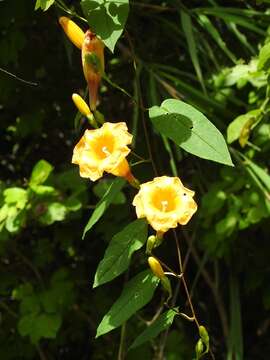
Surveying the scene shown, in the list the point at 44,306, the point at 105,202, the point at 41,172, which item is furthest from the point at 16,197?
the point at 105,202

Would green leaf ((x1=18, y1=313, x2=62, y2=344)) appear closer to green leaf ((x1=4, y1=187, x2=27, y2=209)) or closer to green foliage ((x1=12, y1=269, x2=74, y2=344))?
green foliage ((x1=12, y1=269, x2=74, y2=344))

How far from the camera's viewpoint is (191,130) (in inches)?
40.0

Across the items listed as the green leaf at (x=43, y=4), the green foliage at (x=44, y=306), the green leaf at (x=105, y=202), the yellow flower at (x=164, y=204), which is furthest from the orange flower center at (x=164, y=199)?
the green foliage at (x=44, y=306)

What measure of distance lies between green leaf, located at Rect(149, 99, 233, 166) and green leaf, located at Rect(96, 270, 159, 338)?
0.24m

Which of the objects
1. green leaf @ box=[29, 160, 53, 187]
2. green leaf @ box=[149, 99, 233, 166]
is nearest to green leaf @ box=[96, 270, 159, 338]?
green leaf @ box=[149, 99, 233, 166]

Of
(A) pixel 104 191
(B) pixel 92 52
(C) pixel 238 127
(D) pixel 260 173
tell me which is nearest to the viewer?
(B) pixel 92 52

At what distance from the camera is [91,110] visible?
1.20 meters

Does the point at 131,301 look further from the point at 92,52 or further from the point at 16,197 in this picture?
the point at 16,197

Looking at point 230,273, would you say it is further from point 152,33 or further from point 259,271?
point 152,33

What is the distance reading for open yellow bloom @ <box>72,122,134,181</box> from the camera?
1.06 m

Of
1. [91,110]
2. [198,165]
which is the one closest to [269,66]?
[91,110]

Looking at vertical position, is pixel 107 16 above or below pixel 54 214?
above

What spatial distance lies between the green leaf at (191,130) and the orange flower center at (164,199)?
0.30 ft

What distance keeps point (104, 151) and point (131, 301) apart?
25 centimetres
